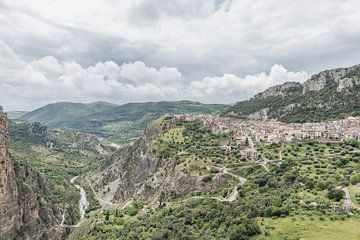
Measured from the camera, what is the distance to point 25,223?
133 meters

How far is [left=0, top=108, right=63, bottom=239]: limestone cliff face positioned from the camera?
122750 mm

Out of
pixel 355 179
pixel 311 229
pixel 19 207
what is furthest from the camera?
pixel 19 207

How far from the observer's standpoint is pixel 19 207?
13138cm

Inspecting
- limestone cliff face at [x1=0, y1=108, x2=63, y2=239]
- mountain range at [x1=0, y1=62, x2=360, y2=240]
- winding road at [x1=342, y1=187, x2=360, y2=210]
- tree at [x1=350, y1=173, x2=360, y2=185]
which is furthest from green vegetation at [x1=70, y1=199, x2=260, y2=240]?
tree at [x1=350, y1=173, x2=360, y2=185]

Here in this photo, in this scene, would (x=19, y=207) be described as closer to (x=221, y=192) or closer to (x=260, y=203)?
(x=221, y=192)

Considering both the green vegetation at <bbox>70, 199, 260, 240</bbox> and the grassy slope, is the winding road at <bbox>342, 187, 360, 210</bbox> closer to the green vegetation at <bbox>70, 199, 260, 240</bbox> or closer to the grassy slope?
the grassy slope

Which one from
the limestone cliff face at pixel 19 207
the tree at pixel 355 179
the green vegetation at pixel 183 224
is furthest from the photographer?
the limestone cliff face at pixel 19 207

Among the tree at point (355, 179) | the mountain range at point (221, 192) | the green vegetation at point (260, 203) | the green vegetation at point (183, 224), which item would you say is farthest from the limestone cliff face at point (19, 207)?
the tree at point (355, 179)

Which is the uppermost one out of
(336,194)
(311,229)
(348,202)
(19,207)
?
(336,194)

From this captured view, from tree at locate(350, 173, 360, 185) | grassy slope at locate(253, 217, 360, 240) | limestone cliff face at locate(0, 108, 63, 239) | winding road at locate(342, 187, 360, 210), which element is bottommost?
limestone cliff face at locate(0, 108, 63, 239)

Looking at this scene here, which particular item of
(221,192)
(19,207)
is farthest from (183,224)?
(19,207)

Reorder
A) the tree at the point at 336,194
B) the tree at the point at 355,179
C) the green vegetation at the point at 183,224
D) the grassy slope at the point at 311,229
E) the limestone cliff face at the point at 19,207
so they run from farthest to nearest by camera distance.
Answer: the limestone cliff face at the point at 19,207 < the tree at the point at 355,179 < the tree at the point at 336,194 < the green vegetation at the point at 183,224 < the grassy slope at the point at 311,229

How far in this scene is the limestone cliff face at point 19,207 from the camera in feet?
403

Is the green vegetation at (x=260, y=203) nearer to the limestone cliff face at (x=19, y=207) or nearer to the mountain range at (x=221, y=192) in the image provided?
the mountain range at (x=221, y=192)
